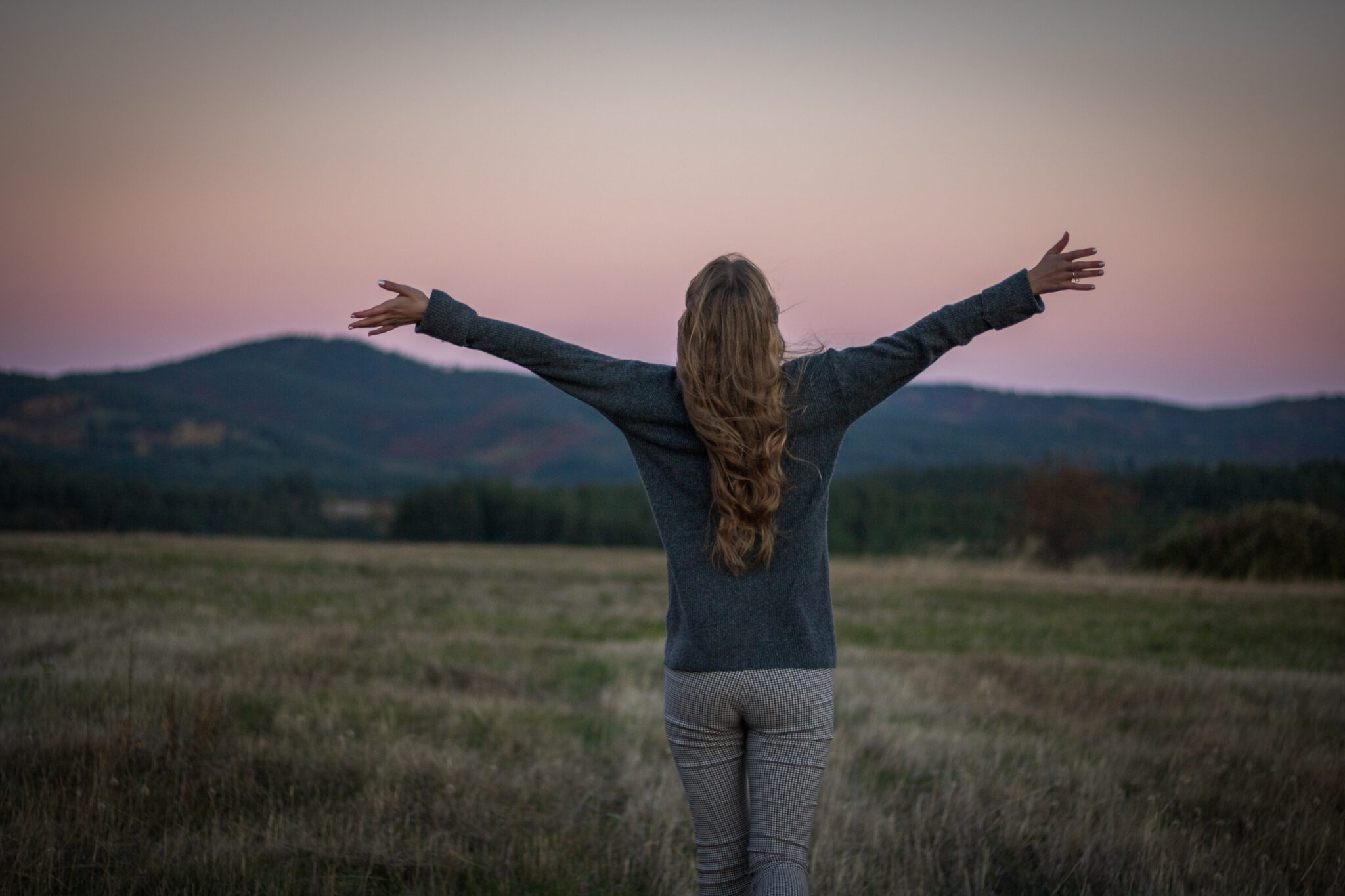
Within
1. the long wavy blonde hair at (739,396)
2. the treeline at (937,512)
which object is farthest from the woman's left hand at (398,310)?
the treeline at (937,512)

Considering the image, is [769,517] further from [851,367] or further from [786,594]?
[851,367]

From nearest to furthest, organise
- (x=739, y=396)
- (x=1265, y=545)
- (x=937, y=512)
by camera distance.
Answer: (x=739, y=396) < (x=1265, y=545) < (x=937, y=512)

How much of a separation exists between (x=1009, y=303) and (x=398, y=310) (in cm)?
169

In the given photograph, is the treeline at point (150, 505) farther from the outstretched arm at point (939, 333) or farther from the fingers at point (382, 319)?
the outstretched arm at point (939, 333)

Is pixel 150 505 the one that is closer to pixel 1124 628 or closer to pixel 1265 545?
pixel 1265 545

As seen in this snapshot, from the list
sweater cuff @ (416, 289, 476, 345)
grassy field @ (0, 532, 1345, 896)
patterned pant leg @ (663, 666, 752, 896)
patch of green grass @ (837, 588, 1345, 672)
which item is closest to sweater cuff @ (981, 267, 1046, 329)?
patterned pant leg @ (663, 666, 752, 896)

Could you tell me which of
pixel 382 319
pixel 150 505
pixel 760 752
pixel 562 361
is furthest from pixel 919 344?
pixel 150 505

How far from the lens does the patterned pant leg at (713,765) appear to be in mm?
2348

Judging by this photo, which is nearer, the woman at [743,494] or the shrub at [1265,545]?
the woman at [743,494]

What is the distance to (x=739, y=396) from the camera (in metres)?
2.24

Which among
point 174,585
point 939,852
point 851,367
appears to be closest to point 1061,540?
point 174,585

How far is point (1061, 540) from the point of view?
29.2 m

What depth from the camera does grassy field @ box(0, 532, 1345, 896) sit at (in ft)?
12.9

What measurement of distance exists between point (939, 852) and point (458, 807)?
2.35m
